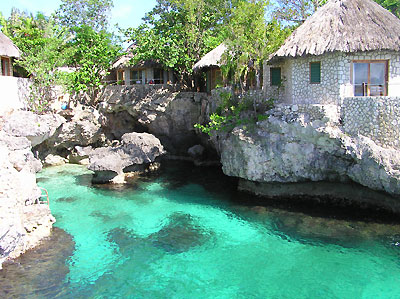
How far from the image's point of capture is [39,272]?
12.7 m

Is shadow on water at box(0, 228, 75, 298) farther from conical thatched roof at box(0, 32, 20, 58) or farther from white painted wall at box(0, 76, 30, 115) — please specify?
conical thatched roof at box(0, 32, 20, 58)

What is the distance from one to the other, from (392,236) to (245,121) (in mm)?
8905

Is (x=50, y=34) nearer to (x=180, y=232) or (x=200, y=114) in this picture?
(x=200, y=114)

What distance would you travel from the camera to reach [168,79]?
108 feet

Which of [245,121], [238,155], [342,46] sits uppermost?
[342,46]

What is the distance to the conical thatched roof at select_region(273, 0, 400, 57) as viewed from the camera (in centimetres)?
1694

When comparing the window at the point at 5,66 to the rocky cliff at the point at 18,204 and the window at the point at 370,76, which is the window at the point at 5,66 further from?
the window at the point at 370,76

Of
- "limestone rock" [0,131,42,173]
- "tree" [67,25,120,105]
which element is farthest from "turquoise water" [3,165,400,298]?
"tree" [67,25,120,105]

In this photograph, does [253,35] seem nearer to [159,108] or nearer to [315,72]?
[315,72]

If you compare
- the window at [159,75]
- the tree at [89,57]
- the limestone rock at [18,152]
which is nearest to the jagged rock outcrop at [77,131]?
the tree at [89,57]

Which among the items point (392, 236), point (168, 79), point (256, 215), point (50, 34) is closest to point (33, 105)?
point (50, 34)

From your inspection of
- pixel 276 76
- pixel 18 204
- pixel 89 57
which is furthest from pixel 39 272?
pixel 89 57

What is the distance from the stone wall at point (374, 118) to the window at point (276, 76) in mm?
4768

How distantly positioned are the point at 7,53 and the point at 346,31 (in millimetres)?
21784
